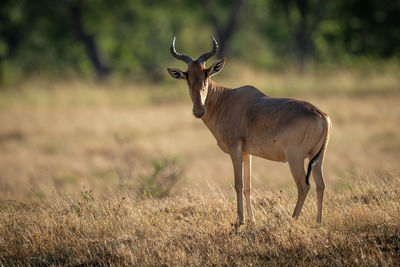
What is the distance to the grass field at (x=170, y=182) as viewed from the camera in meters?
6.92

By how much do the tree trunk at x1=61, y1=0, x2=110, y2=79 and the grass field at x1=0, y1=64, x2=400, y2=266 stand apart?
5.57 m

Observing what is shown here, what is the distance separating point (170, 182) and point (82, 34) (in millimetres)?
26478

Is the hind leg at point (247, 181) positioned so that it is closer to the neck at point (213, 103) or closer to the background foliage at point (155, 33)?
the neck at point (213, 103)

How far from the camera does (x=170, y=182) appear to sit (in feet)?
36.9

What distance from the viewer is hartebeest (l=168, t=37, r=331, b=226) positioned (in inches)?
289

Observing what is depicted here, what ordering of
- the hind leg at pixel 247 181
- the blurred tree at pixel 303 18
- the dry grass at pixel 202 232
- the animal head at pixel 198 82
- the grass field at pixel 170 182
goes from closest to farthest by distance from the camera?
1. the dry grass at pixel 202 232
2. the grass field at pixel 170 182
3. the hind leg at pixel 247 181
4. the animal head at pixel 198 82
5. the blurred tree at pixel 303 18

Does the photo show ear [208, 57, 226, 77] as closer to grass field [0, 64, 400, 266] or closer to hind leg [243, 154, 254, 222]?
hind leg [243, 154, 254, 222]

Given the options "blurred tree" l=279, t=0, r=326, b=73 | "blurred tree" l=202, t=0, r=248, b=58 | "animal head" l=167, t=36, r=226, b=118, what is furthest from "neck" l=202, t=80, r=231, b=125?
"blurred tree" l=202, t=0, r=248, b=58

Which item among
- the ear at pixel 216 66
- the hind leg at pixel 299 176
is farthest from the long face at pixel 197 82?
the hind leg at pixel 299 176

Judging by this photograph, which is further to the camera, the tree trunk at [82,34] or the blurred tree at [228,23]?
the blurred tree at [228,23]

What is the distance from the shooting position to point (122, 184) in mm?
10883

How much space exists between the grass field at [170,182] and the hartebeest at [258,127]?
66 centimetres

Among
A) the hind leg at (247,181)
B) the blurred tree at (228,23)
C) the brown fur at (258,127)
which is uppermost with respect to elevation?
the blurred tree at (228,23)

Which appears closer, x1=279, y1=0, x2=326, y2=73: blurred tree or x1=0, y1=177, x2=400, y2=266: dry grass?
x1=0, y1=177, x2=400, y2=266: dry grass
